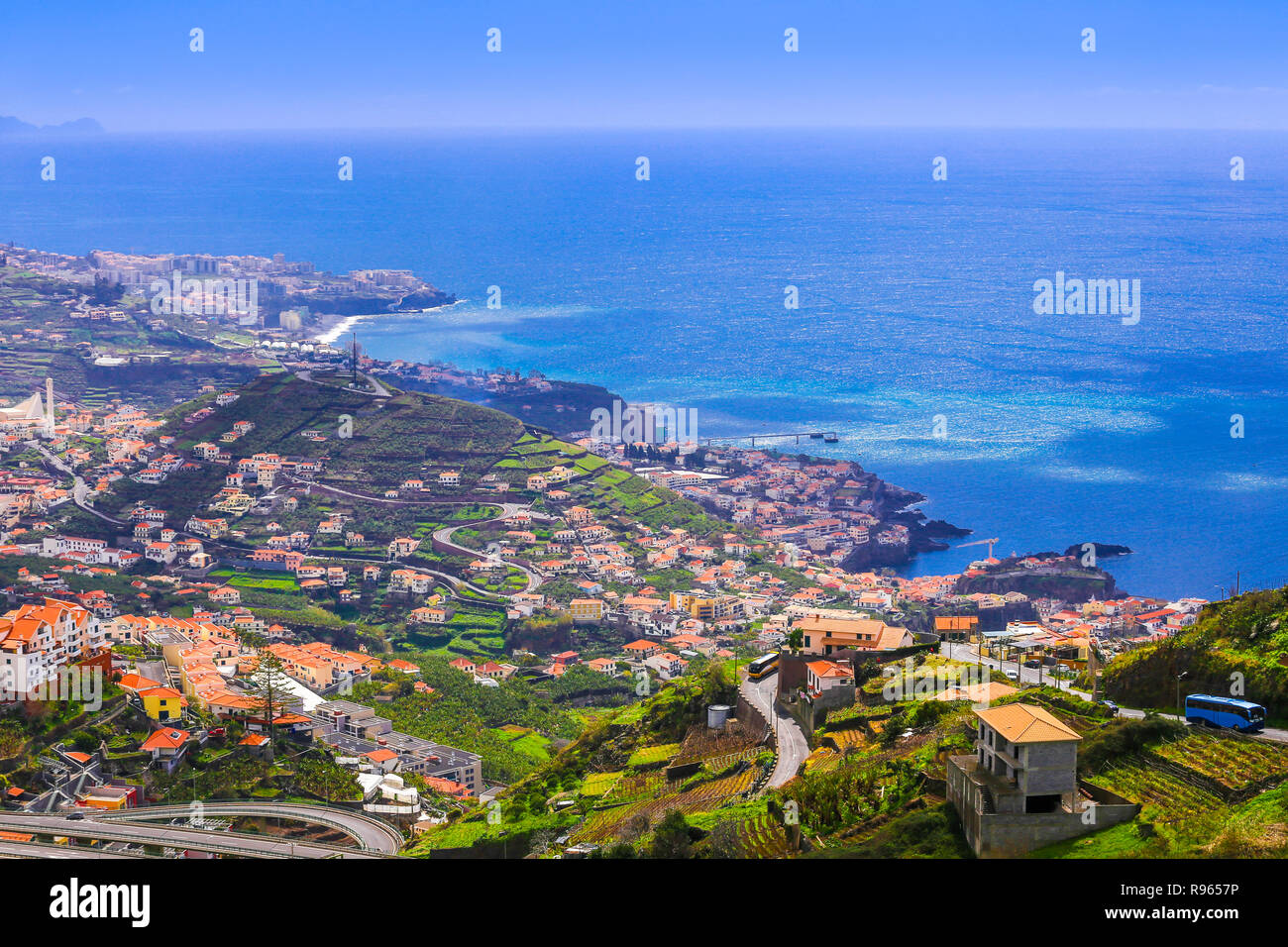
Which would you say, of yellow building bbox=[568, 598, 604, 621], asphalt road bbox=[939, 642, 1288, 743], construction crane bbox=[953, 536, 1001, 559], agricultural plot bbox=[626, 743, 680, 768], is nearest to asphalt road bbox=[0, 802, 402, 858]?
agricultural plot bbox=[626, 743, 680, 768]

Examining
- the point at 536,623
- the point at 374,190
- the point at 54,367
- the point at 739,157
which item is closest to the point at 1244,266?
the point at 536,623

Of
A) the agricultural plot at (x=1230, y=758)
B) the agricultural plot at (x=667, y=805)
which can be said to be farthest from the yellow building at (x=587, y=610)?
the agricultural plot at (x=1230, y=758)

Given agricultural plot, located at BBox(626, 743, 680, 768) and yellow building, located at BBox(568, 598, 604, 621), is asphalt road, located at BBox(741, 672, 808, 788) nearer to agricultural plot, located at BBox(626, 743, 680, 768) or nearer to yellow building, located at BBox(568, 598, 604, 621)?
agricultural plot, located at BBox(626, 743, 680, 768)

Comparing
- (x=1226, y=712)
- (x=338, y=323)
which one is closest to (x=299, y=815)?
(x=1226, y=712)

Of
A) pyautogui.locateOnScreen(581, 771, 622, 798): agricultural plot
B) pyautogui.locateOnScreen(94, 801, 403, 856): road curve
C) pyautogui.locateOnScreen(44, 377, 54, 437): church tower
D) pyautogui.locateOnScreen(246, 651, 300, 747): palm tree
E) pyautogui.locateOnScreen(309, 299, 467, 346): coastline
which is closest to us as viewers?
pyautogui.locateOnScreen(581, 771, 622, 798): agricultural plot

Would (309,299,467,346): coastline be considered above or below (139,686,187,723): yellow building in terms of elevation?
above

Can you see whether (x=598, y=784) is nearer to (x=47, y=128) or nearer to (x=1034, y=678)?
(x=1034, y=678)

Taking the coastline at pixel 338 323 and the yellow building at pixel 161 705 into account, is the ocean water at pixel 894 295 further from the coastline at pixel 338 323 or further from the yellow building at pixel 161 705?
the yellow building at pixel 161 705
